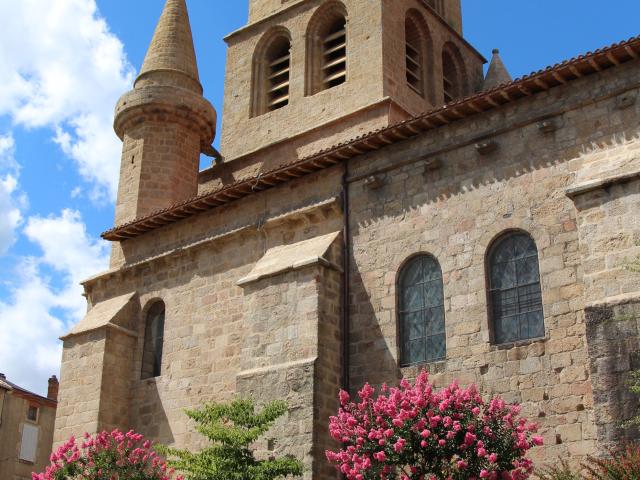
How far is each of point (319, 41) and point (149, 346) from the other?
379 inches

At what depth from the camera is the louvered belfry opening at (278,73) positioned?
2241 cm

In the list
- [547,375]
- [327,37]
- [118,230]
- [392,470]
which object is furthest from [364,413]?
[327,37]

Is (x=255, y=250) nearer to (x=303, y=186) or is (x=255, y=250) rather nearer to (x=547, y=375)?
(x=303, y=186)

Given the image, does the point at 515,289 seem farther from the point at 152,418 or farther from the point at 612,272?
the point at 152,418

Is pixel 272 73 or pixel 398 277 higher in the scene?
pixel 272 73

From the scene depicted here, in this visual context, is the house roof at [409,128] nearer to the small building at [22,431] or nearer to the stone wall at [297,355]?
the stone wall at [297,355]

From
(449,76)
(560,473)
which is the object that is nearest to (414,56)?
(449,76)

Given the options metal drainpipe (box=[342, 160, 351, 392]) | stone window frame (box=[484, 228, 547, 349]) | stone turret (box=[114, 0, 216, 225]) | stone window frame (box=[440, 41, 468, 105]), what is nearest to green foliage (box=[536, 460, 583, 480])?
stone window frame (box=[484, 228, 547, 349])

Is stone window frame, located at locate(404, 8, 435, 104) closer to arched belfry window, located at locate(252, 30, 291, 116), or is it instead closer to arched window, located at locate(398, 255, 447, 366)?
arched belfry window, located at locate(252, 30, 291, 116)

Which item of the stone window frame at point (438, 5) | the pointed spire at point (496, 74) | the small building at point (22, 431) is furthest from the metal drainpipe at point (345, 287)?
the small building at point (22, 431)

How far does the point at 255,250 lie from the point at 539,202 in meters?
5.26

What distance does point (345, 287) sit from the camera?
13.7 m

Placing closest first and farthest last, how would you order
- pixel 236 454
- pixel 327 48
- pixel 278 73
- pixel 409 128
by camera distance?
pixel 236 454 → pixel 409 128 → pixel 327 48 → pixel 278 73

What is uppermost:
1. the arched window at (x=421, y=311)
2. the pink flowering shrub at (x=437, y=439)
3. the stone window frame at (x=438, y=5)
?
the stone window frame at (x=438, y=5)
